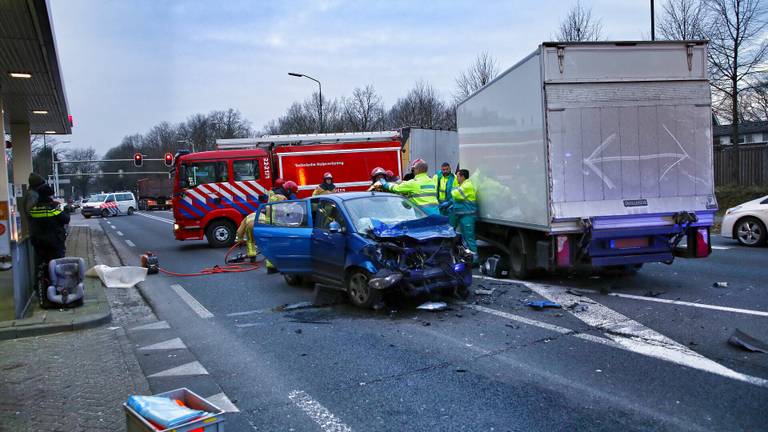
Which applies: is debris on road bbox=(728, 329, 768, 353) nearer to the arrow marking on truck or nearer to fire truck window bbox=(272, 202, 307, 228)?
the arrow marking on truck

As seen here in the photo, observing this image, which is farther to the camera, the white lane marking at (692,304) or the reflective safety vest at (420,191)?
the reflective safety vest at (420,191)

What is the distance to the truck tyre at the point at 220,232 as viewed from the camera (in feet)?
52.7

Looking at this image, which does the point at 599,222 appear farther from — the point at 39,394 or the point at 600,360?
the point at 39,394

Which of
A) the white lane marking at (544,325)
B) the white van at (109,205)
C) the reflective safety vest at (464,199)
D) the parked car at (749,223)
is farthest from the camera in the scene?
the white van at (109,205)

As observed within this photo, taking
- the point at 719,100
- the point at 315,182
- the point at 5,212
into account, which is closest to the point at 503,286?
the point at 5,212

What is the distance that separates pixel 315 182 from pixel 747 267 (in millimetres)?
10680

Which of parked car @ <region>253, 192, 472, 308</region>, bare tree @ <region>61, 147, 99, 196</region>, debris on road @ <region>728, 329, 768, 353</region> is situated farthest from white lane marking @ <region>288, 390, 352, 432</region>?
bare tree @ <region>61, 147, 99, 196</region>

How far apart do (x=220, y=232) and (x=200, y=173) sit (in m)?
1.72

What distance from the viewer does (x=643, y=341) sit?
5680mm

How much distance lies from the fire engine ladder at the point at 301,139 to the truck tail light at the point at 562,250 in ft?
32.3

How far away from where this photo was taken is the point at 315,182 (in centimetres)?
1647

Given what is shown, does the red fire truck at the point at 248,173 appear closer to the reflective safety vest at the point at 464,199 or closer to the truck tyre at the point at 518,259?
the reflective safety vest at the point at 464,199

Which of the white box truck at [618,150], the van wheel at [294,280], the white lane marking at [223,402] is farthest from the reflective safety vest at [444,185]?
the white lane marking at [223,402]

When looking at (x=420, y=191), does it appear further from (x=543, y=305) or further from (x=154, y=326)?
(x=154, y=326)
